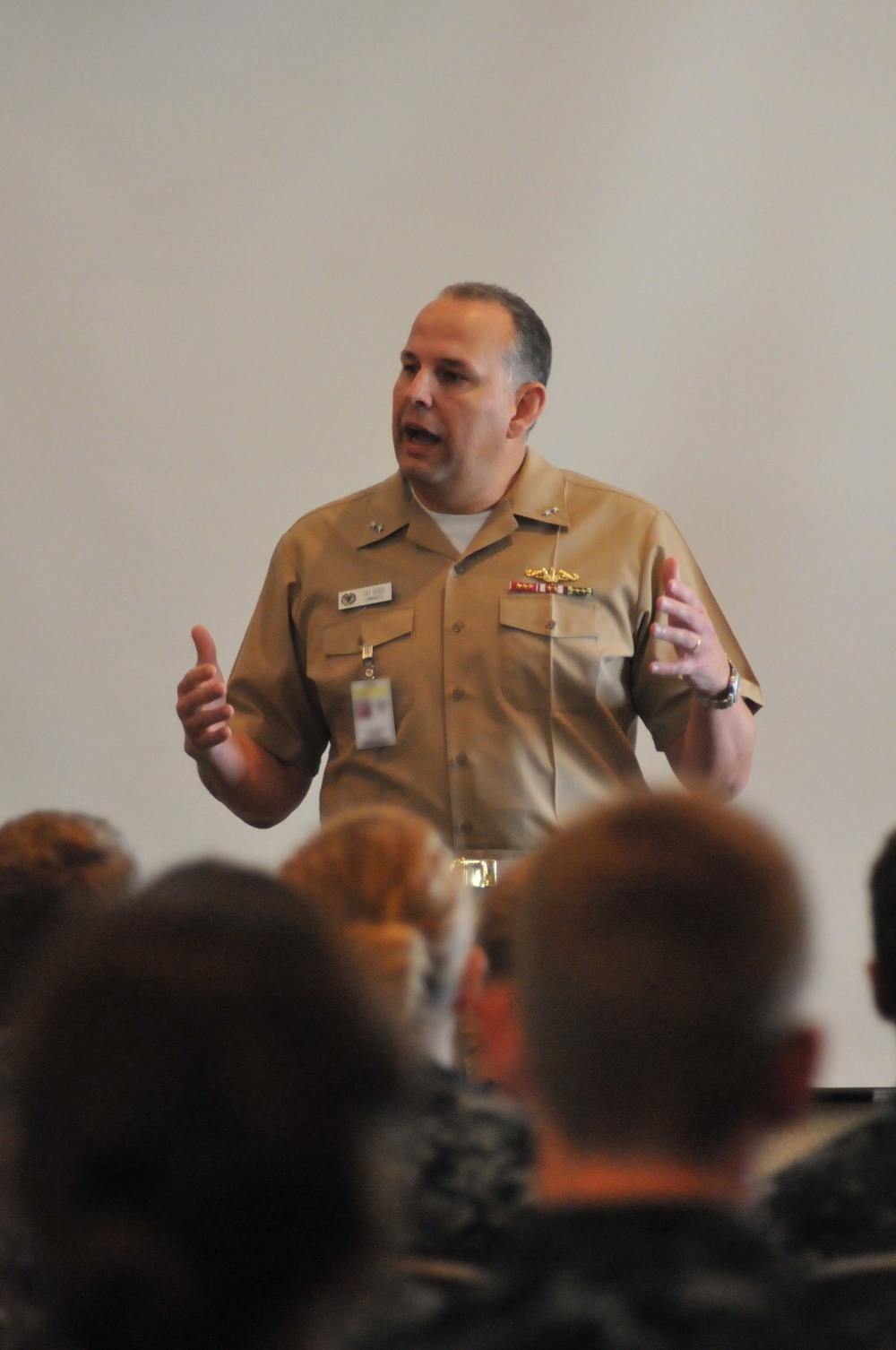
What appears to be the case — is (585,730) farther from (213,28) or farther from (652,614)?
(213,28)

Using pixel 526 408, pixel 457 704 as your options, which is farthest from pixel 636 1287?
pixel 526 408

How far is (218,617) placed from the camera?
369 cm

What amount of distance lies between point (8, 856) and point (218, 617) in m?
2.05

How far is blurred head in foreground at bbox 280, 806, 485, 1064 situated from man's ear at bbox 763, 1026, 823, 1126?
1.18ft

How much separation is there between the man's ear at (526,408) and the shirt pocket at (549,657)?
37 cm

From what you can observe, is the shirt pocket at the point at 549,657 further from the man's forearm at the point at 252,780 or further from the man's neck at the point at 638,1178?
the man's neck at the point at 638,1178

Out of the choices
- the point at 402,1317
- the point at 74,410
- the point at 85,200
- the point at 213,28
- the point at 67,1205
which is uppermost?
the point at 213,28

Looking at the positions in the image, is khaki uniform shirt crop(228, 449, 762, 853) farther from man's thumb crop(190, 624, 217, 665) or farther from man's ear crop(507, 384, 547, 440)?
man's thumb crop(190, 624, 217, 665)

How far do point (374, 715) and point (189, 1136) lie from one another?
195cm

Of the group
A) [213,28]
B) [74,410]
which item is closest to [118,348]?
[74,410]

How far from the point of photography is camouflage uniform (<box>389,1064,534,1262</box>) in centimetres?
118

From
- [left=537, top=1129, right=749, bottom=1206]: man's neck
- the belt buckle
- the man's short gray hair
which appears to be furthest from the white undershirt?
[left=537, top=1129, right=749, bottom=1206]: man's neck

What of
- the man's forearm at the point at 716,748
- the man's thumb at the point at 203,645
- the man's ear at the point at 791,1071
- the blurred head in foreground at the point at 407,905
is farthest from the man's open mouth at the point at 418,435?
the man's ear at the point at 791,1071

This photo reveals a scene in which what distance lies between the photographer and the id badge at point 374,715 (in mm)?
2811
